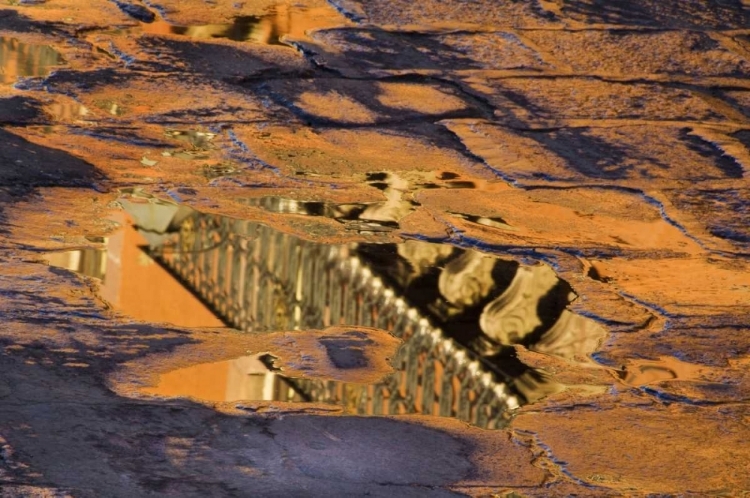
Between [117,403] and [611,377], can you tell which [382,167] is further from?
[117,403]

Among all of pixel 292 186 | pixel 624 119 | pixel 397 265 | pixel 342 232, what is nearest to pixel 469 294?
pixel 397 265

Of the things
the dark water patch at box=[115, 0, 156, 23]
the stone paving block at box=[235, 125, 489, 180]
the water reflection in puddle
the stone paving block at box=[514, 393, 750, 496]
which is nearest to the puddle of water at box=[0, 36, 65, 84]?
the dark water patch at box=[115, 0, 156, 23]

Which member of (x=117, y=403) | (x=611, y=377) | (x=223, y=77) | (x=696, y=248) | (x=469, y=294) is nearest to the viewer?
(x=117, y=403)

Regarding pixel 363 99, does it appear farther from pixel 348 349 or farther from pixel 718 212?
pixel 348 349

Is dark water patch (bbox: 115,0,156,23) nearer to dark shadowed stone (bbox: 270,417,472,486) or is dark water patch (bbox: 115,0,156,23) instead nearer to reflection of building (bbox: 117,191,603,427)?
reflection of building (bbox: 117,191,603,427)

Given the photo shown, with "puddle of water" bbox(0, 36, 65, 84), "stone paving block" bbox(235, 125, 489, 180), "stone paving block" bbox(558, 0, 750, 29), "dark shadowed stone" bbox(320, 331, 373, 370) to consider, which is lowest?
"dark shadowed stone" bbox(320, 331, 373, 370)
